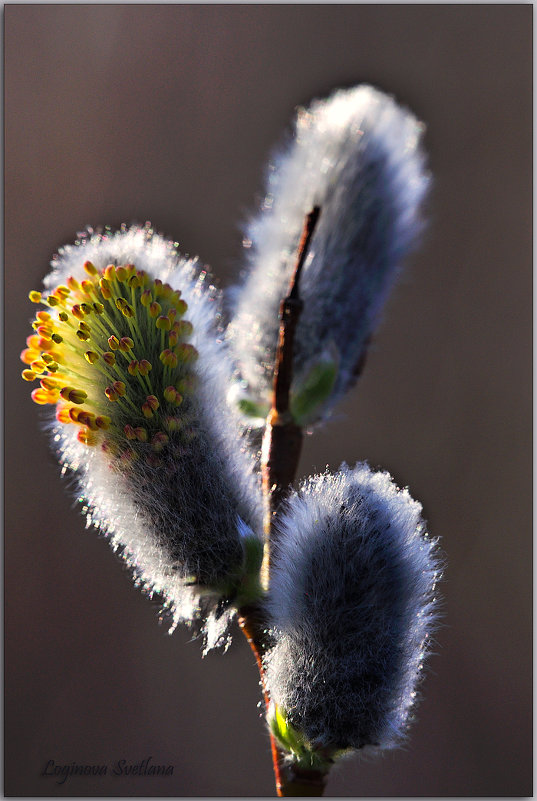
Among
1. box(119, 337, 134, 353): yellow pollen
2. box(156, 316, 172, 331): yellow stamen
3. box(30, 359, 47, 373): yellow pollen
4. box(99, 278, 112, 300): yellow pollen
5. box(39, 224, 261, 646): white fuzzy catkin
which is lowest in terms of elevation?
box(39, 224, 261, 646): white fuzzy catkin

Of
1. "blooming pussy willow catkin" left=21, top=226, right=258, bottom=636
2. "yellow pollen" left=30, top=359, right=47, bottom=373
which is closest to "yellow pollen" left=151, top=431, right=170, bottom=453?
"blooming pussy willow catkin" left=21, top=226, right=258, bottom=636

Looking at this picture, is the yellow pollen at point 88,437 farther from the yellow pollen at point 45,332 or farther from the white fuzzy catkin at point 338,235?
the white fuzzy catkin at point 338,235

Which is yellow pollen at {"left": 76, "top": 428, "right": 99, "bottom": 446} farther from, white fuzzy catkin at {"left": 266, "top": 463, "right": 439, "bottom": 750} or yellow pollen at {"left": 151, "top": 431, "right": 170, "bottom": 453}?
white fuzzy catkin at {"left": 266, "top": 463, "right": 439, "bottom": 750}

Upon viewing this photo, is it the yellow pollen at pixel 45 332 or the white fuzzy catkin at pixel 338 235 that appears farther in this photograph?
the white fuzzy catkin at pixel 338 235

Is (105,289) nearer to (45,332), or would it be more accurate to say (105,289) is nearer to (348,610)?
(45,332)

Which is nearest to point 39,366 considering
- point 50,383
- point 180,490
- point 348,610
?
point 50,383

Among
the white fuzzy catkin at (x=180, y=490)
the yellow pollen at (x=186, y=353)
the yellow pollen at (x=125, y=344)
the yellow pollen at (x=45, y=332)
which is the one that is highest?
the yellow pollen at (x=186, y=353)

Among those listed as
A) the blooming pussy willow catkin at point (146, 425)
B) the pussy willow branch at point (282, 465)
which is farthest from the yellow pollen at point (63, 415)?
the pussy willow branch at point (282, 465)

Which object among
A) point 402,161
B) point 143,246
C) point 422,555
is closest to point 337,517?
point 422,555
